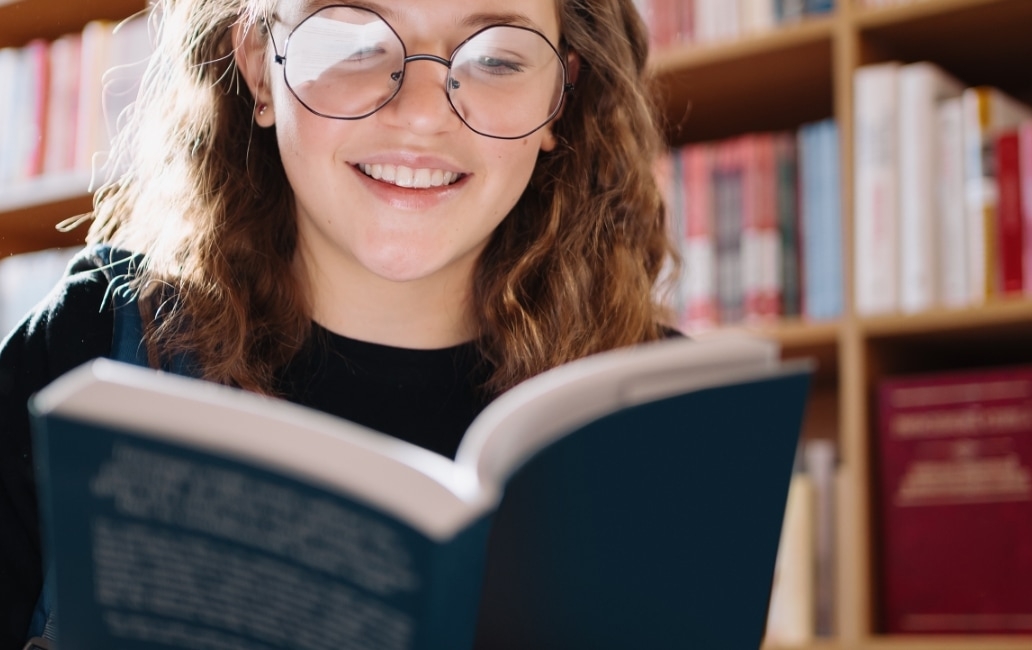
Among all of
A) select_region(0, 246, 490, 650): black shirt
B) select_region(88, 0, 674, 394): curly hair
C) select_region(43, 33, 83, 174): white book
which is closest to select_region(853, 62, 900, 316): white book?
select_region(88, 0, 674, 394): curly hair

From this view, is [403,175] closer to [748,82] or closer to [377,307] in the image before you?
[377,307]

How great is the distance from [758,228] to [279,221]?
2.56 ft

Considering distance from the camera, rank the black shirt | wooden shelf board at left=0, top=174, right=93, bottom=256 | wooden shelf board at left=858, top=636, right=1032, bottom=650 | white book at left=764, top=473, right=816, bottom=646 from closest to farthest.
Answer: the black shirt
wooden shelf board at left=858, top=636, right=1032, bottom=650
wooden shelf board at left=0, top=174, right=93, bottom=256
white book at left=764, top=473, right=816, bottom=646

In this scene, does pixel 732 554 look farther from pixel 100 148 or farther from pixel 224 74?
pixel 100 148

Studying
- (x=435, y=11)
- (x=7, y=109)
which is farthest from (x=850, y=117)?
(x=7, y=109)

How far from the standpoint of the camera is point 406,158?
3.74ft

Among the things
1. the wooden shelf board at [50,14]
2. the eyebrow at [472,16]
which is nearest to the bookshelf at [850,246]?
the eyebrow at [472,16]

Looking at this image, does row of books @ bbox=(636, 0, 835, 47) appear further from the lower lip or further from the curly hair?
the lower lip

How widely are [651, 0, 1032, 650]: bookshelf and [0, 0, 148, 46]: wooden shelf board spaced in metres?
0.77

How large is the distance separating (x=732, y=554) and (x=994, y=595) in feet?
2.87

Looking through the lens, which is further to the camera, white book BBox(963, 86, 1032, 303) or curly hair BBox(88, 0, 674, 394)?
white book BBox(963, 86, 1032, 303)

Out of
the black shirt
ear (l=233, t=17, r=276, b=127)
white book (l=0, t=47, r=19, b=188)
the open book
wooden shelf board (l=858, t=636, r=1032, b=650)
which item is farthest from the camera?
white book (l=0, t=47, r=19, b=188)

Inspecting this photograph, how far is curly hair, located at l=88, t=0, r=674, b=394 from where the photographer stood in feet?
3.83

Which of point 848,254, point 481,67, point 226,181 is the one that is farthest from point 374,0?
point 848,254
